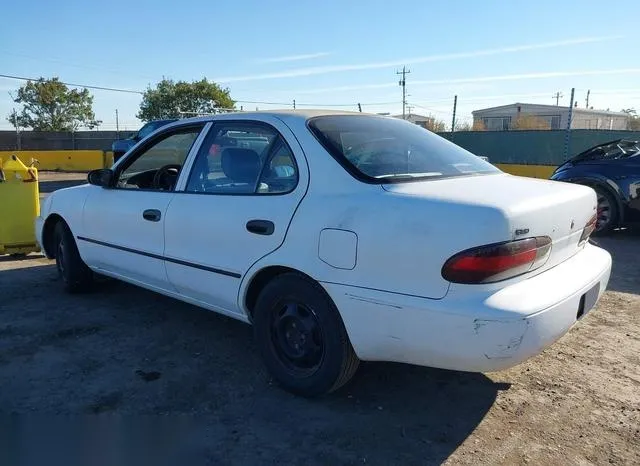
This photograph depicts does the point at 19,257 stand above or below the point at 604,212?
below

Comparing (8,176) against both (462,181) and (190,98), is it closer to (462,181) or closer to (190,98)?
(462,181)

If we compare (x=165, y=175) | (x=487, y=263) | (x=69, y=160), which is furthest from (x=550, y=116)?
(x=487, y=263)

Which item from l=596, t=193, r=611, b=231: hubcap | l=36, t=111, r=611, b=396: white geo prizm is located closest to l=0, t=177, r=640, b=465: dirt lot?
l=36, t=111, r=611, b=396: white geo prizm

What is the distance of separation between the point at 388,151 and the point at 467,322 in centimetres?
128

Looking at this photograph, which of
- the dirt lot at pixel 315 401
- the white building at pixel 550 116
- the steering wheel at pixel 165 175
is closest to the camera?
the dirt lot at pixel 315 401

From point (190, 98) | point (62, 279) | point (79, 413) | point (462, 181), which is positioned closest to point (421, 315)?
point (462, 181)

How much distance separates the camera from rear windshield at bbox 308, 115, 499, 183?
10.4 feet

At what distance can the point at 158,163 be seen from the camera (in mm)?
5000

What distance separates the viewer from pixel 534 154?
19594 millimetres

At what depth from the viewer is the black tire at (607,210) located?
788 centimetres

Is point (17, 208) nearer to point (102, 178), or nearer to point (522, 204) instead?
point (102, 178)

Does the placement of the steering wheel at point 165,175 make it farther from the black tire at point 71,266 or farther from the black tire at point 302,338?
the black tire at point 302,338

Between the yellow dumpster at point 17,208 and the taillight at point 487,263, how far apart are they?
5.90 m

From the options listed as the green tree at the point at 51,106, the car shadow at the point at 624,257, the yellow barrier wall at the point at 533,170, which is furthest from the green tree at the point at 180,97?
the car shadow at the point at 624,257
